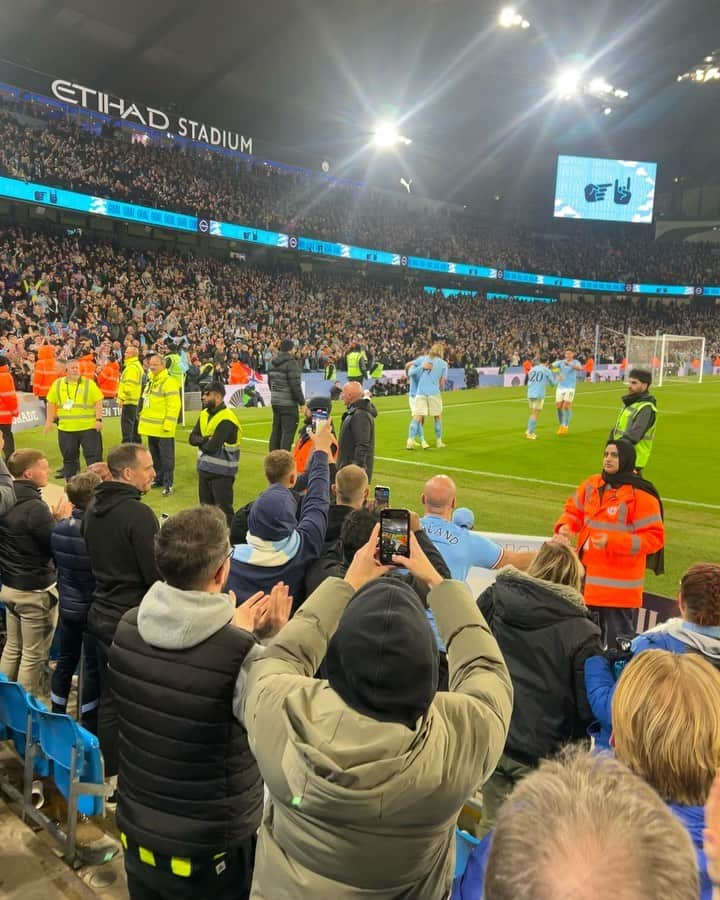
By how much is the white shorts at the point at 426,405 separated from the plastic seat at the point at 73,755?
455 inches

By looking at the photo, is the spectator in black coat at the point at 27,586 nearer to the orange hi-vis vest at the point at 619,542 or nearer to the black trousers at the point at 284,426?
the orange hi-vis vest at the point at 619,542

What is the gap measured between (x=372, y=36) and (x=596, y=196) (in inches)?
1090

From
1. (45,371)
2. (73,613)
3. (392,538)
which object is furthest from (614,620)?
(45,371)

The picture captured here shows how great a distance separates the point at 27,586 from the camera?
5062 millimetres

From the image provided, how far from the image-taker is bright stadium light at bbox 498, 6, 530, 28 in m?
29.3

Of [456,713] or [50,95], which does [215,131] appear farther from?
[456,713]

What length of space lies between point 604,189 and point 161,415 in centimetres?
4990

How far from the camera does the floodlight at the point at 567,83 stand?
37.8m

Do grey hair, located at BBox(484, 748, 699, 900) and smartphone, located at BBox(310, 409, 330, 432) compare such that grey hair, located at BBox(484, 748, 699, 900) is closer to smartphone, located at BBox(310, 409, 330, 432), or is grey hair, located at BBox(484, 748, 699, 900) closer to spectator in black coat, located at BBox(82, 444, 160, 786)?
spectator in black coat, located at BBox(82, 444, 160, 786)

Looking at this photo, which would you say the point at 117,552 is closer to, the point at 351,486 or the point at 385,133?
the point at 351,486

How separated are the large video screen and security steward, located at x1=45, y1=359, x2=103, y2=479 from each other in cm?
4783

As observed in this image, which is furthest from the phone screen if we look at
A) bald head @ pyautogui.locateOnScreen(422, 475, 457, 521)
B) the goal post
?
the goal post

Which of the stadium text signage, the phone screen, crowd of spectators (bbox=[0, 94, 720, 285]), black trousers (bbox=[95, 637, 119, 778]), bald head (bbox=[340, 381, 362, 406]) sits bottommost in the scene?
black trousers (bbox=[95, 637, 119, 778])

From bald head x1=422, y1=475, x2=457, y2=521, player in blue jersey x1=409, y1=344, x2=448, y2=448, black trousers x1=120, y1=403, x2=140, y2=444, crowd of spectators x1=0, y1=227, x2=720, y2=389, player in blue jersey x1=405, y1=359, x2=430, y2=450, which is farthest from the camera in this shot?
crowd of spectators x1=0, y1=227, x2=720, y2=389
